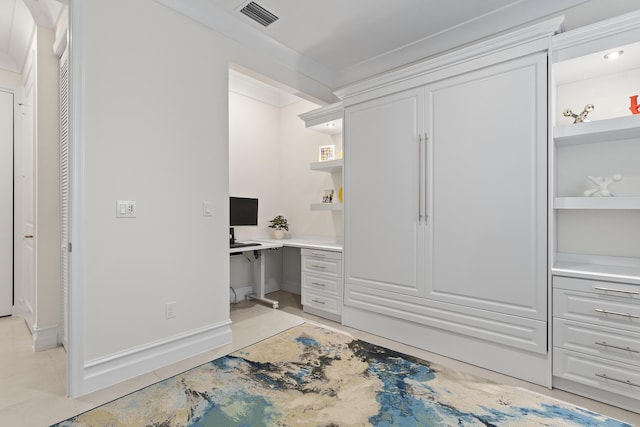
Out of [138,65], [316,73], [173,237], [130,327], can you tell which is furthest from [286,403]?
[316,73]

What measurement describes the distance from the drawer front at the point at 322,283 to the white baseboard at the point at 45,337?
2.25 metres

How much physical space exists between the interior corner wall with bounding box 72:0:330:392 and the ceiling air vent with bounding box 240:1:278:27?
0.31 metres

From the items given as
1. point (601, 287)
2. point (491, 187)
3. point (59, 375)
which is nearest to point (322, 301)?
point (491, 187)

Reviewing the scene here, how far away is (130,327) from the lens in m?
2.20

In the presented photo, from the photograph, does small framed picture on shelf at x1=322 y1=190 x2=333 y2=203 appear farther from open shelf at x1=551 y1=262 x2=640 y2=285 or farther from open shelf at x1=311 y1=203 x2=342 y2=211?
open shelf at x1=551 y1=262 x2=640 y2=285

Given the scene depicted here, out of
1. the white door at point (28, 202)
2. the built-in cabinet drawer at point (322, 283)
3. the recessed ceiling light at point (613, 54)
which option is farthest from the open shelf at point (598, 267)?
the white door at point (28, 202)

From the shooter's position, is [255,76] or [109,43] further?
[255,76]

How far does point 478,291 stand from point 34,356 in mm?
3419

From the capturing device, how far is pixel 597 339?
1900 mm

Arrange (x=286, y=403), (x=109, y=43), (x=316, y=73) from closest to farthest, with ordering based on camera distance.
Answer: (x=286, y=403) → (x=109, y=43) → (x=316, y=73)

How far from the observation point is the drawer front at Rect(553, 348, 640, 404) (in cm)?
179

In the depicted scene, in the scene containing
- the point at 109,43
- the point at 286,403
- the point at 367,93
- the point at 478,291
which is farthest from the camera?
the point at 367,93

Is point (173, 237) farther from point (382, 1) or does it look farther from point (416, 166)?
point (382, 1)

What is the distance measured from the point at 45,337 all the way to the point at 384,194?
3060 millimetres
